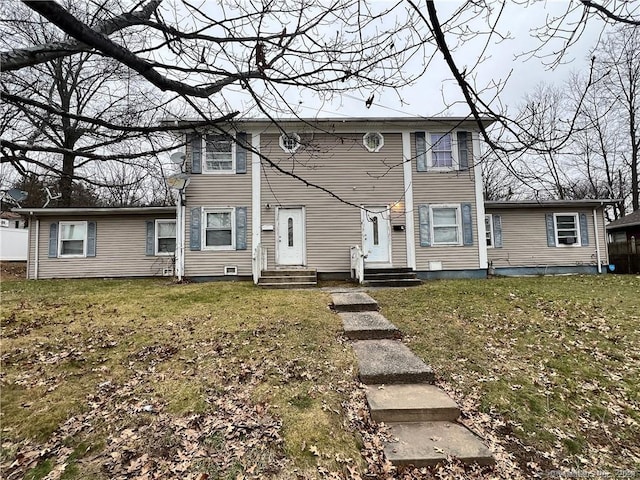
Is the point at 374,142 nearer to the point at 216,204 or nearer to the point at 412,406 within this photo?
the point at 216,204

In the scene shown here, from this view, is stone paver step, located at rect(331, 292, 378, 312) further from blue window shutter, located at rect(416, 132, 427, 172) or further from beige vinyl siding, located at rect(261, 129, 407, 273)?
blue window shutter, located at rect(416, 132, 427, 172)

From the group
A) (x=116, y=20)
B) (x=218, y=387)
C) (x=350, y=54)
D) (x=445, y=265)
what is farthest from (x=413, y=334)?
(x=445, y=265)

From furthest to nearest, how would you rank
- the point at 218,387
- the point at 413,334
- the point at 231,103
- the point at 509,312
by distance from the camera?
the point at 509,312 < the point at 413,334 < the point at 218,387 < the point at 231,103

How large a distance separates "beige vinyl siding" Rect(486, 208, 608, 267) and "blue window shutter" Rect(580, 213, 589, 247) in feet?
0.36

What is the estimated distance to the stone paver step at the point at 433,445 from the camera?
2.44 m

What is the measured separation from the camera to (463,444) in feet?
8.46

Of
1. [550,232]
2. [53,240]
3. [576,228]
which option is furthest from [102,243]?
[576,228]

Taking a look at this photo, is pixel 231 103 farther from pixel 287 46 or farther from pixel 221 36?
pixel 287 46

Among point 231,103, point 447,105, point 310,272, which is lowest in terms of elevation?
point 310,272

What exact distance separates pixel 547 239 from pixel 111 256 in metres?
15.9

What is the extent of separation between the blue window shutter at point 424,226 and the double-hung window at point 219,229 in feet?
19.2

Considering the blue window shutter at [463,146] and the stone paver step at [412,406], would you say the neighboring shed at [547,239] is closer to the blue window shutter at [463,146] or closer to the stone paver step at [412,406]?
the blue window shutter at [463,146]

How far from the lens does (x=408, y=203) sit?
416 inches

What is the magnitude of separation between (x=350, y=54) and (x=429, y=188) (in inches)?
346
